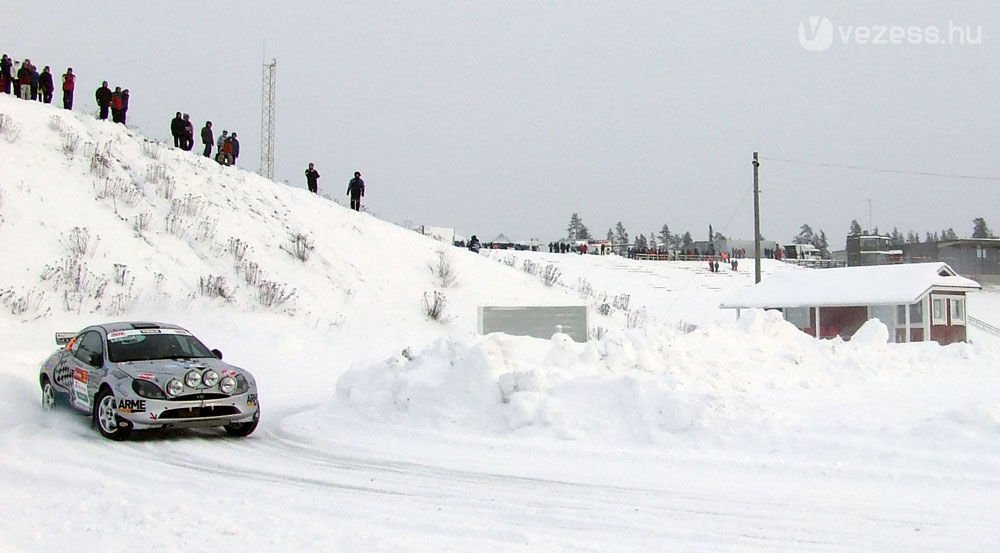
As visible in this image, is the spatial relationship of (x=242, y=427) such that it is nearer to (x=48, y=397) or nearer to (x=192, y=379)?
(x=192, y=379)

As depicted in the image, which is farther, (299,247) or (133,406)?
(299,247)

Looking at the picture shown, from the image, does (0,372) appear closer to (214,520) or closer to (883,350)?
(214,520)

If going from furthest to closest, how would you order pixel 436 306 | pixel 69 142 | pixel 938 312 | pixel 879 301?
pixel 938 312 → pixel 879 301 → pixel 69 142 → pixel 436 306

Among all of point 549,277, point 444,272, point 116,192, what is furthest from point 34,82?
point 549,277

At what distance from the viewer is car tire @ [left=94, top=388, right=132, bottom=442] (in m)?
9.38

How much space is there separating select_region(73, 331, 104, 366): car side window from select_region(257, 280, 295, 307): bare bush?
33.0 feet

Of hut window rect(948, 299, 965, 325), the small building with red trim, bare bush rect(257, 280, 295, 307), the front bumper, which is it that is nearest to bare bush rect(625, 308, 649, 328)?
the small building with red trim

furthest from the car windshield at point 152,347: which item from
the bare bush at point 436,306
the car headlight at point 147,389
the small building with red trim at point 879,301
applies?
the small building with red trim at point 879,301

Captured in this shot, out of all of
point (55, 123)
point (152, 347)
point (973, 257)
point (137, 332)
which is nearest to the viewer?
point (152, 347)

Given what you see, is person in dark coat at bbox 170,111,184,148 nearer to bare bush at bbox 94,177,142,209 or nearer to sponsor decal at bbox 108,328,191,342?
bare bush at bbox 94,177,142,209

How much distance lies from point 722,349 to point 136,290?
13.3 metres

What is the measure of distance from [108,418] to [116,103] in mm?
20694

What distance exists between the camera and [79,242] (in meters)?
19.5

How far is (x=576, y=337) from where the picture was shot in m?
19.2
